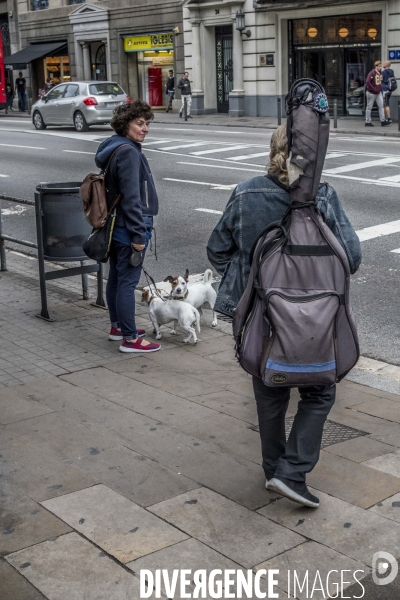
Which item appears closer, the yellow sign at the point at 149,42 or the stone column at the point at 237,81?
the stone column at the point at 237,81

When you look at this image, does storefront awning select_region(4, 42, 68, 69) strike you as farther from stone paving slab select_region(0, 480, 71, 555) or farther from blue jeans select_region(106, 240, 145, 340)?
stone paving slab select_region(0, 480, 71, 555)

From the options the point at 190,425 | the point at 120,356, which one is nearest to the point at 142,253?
the point at 120,356

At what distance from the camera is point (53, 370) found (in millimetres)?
6531

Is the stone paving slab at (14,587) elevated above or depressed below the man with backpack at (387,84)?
below

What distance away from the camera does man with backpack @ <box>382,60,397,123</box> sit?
26.7 metres

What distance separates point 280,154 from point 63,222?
4091 mm

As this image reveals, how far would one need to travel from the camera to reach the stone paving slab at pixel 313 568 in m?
3.55

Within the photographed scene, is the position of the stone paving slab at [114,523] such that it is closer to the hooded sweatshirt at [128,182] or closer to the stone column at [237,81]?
the hooded sweatshirt at [128,182]

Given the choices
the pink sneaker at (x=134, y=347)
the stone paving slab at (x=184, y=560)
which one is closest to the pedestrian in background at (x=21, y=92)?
the pink sneaker at (x=134, y=347)

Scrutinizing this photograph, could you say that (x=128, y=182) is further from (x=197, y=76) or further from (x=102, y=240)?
(x=197, y=76)

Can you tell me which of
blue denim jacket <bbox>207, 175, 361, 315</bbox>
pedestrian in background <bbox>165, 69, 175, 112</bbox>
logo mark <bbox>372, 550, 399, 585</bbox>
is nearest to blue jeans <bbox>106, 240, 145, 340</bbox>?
blue denim jacket <bbox>207, 175, 361, 315</bbox>

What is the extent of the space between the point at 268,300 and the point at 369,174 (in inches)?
515

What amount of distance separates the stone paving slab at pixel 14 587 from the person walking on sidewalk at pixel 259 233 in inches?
50.0

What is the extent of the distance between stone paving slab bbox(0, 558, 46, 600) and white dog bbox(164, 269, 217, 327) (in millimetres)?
3717
